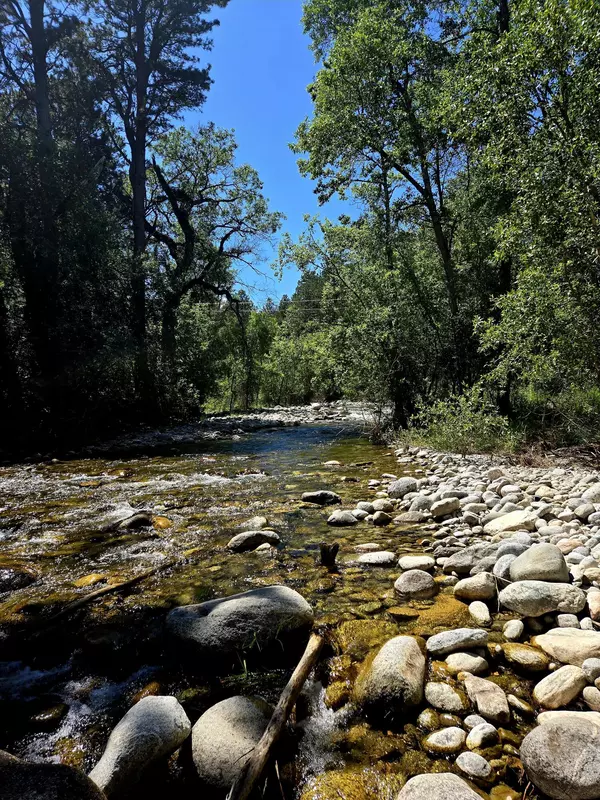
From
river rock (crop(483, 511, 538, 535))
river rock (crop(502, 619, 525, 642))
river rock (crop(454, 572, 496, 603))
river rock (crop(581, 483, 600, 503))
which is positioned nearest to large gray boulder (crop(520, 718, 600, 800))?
river rock (crop(502, 619, 525, 642))

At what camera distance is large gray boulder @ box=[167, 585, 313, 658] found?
2.39 metres

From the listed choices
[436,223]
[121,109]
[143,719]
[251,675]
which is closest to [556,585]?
[251,675]

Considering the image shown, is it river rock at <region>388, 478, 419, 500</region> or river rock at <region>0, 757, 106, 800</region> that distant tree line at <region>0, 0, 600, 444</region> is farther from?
river rock at <region>0, 757, 106, 800</region>

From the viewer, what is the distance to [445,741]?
1.79m

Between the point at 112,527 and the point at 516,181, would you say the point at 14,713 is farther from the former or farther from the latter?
the point at 516,181

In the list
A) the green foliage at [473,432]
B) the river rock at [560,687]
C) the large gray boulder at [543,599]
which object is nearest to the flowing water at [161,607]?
the large gray boulder at [543,599]

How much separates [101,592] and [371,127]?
1205cm

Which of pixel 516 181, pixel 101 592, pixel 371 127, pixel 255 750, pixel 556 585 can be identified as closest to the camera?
pixel 255 750

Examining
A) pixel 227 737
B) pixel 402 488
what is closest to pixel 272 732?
pixel 227 737

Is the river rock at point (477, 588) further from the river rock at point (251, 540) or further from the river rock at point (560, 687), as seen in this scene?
the river rock at point (251, 540)

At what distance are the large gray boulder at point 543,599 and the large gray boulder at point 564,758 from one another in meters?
0.96

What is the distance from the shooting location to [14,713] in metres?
2.02

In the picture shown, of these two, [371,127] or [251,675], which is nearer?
[251,675]

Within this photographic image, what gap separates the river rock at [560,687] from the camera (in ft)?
6.32
